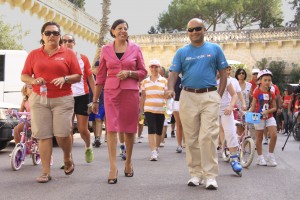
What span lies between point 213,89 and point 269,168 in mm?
2798

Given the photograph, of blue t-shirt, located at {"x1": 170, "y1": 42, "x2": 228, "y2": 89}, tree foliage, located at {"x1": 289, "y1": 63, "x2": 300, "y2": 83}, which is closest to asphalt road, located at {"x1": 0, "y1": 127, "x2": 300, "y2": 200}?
blue t-shirt, located at {"x1": 170, "y1": 42, "x2": 228, "y2": 89}

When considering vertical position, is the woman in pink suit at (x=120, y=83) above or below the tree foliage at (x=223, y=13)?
below

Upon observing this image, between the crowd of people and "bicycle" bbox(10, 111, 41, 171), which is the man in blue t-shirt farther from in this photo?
"bicycle" bbox(10, 111, 41, 171)

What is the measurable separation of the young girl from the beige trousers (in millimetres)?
2931

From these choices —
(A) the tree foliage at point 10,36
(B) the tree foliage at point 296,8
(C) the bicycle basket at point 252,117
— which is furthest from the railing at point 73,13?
(C) the bicycle basket at point 252,117

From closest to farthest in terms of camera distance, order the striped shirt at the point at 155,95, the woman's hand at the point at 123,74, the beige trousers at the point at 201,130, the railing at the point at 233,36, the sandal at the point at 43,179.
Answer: the beige trousers at the point at 201,130 < the sandal at the point at 43,179 < the woman's hand at the point at 123,74 < the striped shirt at the point at 155,95 < the railing at the point at 233,36

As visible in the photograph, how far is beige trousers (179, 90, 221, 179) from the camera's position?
7.14 metres

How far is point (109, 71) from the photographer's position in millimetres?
7719

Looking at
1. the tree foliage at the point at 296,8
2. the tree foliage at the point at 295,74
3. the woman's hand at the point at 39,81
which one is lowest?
the woman's hand at the point at 39,81

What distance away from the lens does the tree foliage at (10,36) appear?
99.5 feet

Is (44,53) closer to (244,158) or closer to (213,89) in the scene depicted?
(213,89)

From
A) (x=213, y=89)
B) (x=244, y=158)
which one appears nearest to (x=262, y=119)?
(x=244, y=158)

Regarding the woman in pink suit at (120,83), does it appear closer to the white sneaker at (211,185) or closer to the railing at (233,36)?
the white sneaker at (211,185)

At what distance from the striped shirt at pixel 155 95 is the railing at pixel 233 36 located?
37.4 m
